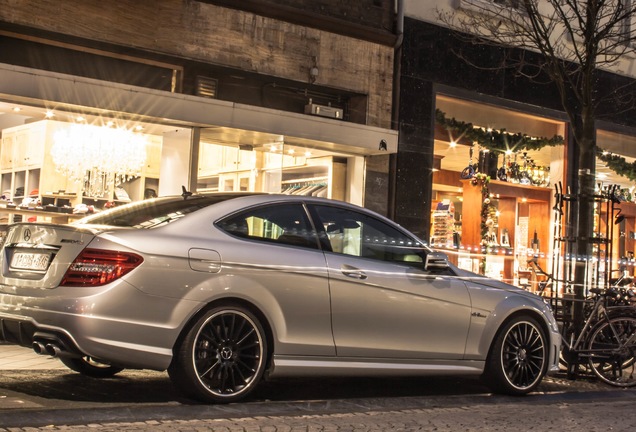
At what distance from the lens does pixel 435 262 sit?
8008mm

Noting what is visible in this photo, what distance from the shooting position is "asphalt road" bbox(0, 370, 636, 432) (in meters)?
5.97

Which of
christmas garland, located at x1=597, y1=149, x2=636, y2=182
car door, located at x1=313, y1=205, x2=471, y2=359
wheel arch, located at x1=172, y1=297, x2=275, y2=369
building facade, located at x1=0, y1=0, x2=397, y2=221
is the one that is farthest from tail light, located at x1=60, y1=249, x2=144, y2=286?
christmas garland, located at x1=597, y1=149, x2=636, y2=182

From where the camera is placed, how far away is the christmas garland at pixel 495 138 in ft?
52.1

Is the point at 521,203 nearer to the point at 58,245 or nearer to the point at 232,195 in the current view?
the point at 232,195

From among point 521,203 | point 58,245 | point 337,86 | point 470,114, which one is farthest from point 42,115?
point 521,203

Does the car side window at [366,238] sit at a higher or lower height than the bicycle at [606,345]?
higher

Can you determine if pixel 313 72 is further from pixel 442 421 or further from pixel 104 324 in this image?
pixel 104 324

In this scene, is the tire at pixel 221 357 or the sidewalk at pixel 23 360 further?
the sidewalk at pixel 23 360

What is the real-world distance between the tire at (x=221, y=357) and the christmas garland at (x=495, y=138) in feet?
30.6

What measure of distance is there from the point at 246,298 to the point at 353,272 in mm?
1046

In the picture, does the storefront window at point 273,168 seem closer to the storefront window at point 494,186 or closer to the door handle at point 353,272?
the storefront window at point 494,186

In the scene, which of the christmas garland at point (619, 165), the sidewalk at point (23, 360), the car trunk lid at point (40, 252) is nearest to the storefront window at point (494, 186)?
the christmas garland at point (619, 165)

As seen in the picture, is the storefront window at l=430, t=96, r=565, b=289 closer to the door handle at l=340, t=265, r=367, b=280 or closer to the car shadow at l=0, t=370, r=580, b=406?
the car shadow at l=0, t=370, r=580, b=406

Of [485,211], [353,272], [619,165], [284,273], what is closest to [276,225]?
[284,273]
